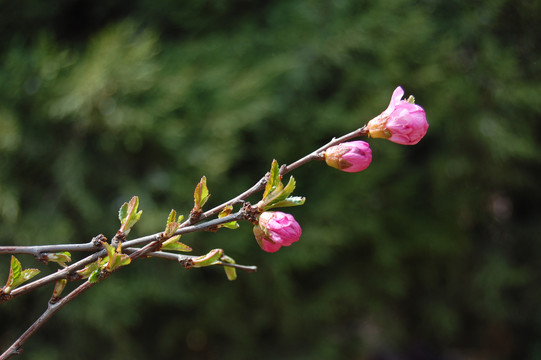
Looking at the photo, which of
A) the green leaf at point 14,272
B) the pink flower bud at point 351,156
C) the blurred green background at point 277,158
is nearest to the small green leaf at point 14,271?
the green leaf at point 14,272

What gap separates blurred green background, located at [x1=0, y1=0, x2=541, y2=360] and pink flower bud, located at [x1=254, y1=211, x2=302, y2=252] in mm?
1004

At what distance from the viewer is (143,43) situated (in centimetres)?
152

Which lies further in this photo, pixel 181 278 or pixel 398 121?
pixel 181 278

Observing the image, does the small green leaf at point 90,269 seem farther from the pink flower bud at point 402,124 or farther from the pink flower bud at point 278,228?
the pink flower bud at point 402,124

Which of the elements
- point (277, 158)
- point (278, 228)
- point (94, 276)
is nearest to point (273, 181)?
point (278, 228)

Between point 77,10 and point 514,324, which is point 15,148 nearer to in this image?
point 77,10

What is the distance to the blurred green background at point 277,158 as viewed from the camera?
1.45 meters

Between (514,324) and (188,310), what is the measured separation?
4.10 ft

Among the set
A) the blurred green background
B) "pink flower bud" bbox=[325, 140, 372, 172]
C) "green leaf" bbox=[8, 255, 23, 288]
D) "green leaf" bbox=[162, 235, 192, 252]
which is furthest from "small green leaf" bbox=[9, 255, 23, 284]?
the blurred green background

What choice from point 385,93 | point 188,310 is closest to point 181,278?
point 188,310

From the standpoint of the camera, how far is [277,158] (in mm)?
1639

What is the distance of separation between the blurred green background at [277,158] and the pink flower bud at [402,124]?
3.39 feet

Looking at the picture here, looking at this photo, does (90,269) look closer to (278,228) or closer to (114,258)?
(114,258)

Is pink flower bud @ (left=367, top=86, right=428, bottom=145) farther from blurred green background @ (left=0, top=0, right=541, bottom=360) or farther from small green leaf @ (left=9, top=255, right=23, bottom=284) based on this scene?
blurred green background @ (left=0, top=0, right=541, bottom=360)
